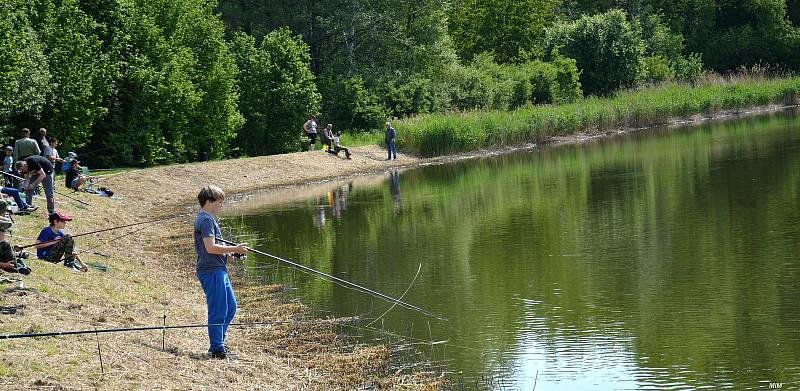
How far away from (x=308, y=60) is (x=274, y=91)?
15.8 feet

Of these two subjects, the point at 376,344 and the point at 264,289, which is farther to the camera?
the point at 264,289

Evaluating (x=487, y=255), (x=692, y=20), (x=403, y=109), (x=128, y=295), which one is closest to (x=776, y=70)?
(x=692, y=20)

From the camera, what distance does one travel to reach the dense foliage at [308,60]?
33.8 metres

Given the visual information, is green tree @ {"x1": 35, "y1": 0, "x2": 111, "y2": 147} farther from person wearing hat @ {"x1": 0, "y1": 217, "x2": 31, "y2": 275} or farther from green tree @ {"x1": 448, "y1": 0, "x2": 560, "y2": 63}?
green tree @ {"x1": 448, "y1": 0, "x2": 560, "y2": 63}

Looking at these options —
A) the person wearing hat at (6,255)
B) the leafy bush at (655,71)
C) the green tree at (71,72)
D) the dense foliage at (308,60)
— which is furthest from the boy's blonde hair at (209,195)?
the leafy bush at (655,71)

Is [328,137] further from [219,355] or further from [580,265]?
[219,355]

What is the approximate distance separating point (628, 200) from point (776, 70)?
5169cm

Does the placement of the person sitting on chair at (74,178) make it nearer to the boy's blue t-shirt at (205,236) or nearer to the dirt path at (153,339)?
the dirt path at (153,339)

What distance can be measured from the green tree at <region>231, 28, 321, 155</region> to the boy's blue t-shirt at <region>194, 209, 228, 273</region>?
115 ft

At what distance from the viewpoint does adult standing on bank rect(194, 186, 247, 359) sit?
34.5ft

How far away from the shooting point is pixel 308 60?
4972cm

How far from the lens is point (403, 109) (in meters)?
52.4

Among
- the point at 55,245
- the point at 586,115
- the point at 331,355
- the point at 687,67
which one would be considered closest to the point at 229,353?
the point at 331,355

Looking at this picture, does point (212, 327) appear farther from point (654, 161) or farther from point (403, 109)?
point (403, 109)
